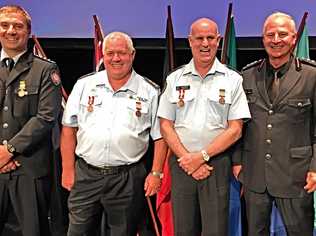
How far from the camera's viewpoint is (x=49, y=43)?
4656 mm

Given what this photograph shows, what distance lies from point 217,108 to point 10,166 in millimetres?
1204

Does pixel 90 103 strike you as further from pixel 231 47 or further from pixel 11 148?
pixel 231 47

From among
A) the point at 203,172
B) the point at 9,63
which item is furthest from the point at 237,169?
the point at 9,63

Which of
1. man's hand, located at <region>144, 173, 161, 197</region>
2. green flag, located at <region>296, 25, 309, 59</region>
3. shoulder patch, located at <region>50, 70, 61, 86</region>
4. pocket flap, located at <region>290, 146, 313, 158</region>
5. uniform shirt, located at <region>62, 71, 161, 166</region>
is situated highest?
green flag, located at <region>296, 25, 309, 59</region>

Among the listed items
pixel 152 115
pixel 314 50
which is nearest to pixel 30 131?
pixel 152 115

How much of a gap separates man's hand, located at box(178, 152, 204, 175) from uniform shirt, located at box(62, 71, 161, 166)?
0.82ft

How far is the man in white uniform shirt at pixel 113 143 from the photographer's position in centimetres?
304

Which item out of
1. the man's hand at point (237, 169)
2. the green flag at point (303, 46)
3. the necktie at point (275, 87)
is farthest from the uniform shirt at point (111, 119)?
the green flag at point (303, 46)

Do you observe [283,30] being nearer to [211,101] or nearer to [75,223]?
[211,101]

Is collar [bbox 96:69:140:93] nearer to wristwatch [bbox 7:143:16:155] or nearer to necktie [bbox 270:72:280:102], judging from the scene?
wristwatch [bbox 7:143:16:155]

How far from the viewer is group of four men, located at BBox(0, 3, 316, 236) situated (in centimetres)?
297

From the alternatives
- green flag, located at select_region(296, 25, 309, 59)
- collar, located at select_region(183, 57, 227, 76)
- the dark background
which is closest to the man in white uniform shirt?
collar, located at select_region(183, 57, 227, 76)

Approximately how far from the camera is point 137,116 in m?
3.09

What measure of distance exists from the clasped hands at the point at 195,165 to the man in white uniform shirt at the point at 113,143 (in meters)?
0.20
